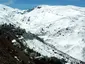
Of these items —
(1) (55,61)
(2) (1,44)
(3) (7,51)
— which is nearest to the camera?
(3) (7,51)

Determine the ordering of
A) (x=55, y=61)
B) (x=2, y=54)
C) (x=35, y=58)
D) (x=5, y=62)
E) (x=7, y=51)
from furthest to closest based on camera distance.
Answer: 1. (x=55, y=61)
2. (x=35, y=58)
3. (x=7, y=51)
4. (x=2, y=54)
5. (x=5, y=62)

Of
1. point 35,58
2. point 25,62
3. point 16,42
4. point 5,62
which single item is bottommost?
point 5,62

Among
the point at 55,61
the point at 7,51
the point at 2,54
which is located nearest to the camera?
the point at 2,54

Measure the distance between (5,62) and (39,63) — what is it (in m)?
31.9

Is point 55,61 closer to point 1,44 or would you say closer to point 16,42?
point 16,42

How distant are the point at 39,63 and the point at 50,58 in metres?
13.4

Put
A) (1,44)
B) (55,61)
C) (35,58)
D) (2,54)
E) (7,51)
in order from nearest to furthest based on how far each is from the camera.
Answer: (2,54) < (7,51) < (1,44) < (35,58) < (55,61)

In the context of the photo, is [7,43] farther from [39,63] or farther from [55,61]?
[55,61]

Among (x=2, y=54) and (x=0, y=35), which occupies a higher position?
(x=0, y=35)

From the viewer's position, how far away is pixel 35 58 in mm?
113375

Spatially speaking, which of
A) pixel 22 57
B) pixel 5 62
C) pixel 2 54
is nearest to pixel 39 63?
pixel 22 57

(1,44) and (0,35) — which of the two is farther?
(0,35)

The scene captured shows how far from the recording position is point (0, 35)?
398 ft

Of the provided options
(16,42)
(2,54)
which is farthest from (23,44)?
→ (2,54)
